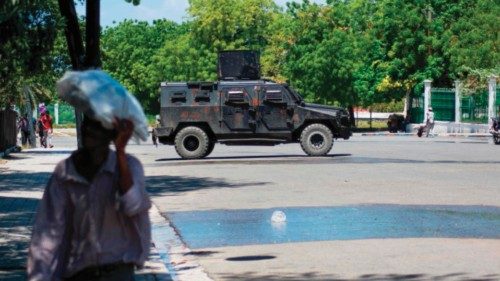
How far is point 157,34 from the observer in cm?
13288

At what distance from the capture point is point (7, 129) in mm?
41531

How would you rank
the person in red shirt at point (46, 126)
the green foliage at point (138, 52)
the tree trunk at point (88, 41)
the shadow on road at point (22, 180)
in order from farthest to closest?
the green foliage at point (138, 52) → the person in red shirt at point (46, 126) → the shadow on road at point (22, 180) → the tree trunk at point (88, 41)

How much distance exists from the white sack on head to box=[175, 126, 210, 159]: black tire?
97.4 ft

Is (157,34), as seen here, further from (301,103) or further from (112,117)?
(112,117)

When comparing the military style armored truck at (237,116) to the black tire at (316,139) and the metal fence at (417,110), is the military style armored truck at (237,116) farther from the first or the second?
the metal fence at (417,110)

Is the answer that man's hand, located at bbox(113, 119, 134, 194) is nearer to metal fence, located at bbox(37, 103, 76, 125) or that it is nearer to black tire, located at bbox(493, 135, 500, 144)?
black tire, located at bbox(493, 135, 500, 144)

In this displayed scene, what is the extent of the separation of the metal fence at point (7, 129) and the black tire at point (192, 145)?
22.8 feet

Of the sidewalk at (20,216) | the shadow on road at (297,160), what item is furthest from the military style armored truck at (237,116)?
the sidewalk at (20,216)

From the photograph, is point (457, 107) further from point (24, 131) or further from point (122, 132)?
point (122, 132)

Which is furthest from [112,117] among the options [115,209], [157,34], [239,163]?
[157,34]

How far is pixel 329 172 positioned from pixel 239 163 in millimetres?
5542

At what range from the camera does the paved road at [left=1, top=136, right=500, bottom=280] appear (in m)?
11.5

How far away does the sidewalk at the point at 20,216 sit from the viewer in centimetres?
1136

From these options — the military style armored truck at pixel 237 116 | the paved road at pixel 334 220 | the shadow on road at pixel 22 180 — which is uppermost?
the military style armored truck at pixel 237 116
